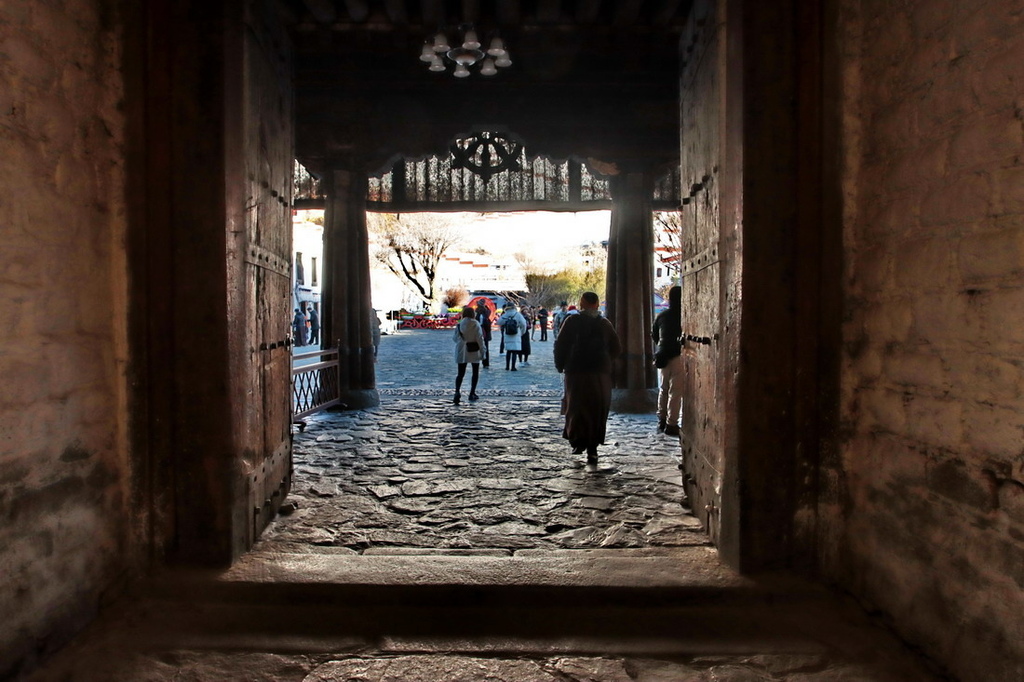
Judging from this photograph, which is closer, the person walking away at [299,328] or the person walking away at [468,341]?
the person walking away at [468,341]

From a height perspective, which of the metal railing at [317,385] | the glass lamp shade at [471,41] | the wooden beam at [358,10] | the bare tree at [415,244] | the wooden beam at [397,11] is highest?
the bare tree at [415,244]

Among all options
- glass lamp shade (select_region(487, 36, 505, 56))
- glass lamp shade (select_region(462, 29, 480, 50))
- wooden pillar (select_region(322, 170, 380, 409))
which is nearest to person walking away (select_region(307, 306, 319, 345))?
wooden pillar (select_region(322, 170, 380, 409))

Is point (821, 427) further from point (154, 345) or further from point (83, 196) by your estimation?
point (83, 196)

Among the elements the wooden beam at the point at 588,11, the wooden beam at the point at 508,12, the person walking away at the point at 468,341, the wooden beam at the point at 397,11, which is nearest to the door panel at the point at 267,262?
the wooden beam at the point at 397,11

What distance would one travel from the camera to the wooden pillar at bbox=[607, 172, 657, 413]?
30.6 ft

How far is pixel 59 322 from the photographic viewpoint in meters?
2.88

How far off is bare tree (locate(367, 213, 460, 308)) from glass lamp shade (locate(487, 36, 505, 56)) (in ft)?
120

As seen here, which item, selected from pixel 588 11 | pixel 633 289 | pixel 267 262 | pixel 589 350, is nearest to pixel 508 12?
pixel 588 11

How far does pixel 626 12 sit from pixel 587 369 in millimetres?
3028

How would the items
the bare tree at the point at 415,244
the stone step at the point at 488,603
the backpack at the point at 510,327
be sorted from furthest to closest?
the bare tree at the point at 415,244
the backpack at the point at 510,327
the stone step at the point at 488,603

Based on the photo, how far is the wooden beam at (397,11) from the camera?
4.73 m

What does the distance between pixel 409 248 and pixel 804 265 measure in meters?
42.9

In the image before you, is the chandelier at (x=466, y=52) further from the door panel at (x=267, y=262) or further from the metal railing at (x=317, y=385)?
the metal railing at (x=317, y=385)

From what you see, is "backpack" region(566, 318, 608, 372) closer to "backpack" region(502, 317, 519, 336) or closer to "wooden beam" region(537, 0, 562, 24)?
"wooden beam" region(537, 0, 562, 24)
